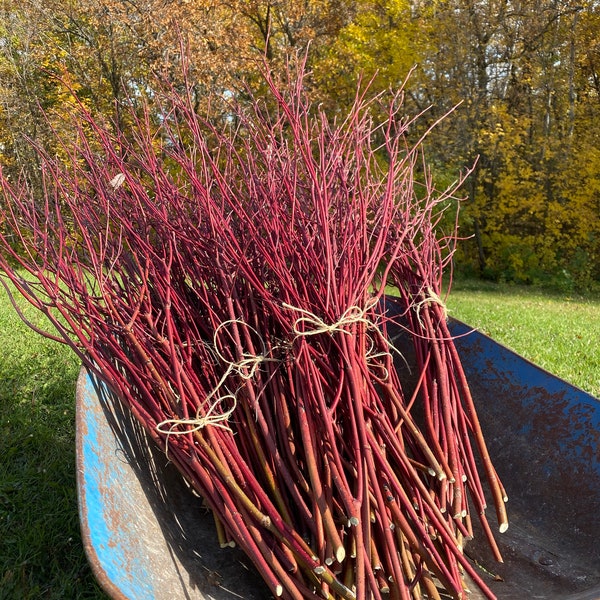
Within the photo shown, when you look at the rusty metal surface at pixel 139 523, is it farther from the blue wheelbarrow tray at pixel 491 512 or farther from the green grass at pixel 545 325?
the green grass at pixel 545 325

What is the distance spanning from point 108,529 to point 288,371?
24.4 inches

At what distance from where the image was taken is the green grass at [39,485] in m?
2.13

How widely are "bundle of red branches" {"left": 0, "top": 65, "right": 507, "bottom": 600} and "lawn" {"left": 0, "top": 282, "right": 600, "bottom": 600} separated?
856 millimetres

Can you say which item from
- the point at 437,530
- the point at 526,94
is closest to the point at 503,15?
the point at 526,94

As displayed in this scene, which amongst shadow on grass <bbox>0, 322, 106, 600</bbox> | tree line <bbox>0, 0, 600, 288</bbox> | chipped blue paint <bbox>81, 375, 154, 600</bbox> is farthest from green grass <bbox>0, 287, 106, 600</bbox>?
tree line <bbox>0, 0, 600, 288</bbox>

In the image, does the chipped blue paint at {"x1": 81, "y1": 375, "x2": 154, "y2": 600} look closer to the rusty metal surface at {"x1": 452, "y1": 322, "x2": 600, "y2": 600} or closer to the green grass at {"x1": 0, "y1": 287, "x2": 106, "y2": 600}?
the green grass at {"x1": 0, "y1": 287, "x2": 106, "y2": 600}

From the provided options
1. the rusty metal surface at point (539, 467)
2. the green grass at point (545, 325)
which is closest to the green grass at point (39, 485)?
the rusty metal surface at point (539, 467)

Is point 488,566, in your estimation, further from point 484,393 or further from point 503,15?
point 503,15

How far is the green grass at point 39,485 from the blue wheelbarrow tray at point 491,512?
583 mm

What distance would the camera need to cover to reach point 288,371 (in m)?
1.74

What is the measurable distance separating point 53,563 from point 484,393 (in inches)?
65.0

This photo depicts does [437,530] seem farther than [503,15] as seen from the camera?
No

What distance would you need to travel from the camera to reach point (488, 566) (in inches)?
75.9

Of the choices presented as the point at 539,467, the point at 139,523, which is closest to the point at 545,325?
the point at 539,467
